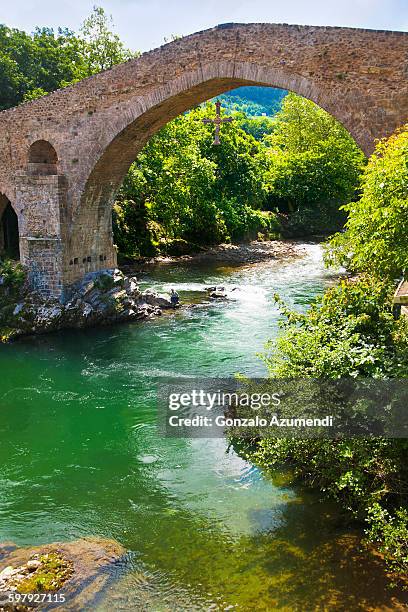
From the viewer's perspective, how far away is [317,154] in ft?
107

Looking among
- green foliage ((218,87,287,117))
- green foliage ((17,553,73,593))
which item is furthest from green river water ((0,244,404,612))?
green foliage ((218,87,287,117))

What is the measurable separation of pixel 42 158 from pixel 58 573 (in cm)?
1295

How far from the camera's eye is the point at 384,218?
699cm

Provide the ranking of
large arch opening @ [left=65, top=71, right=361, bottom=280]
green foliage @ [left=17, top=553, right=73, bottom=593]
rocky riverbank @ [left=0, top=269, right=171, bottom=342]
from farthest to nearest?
rocky riverbank @ [left=0, top=269, right=171, bottom=342], large arch opening @ [left=65, top=71, right=361, bottom=280], green foliage @ [left=17, top=553, right=73, bottom=593]

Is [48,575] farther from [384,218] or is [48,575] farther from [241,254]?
[241,254]

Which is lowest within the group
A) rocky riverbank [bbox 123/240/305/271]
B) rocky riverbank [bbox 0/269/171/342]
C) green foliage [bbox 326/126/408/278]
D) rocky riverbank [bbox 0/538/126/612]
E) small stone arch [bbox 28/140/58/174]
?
rocky riverbank [bbox 0/538/126/612]

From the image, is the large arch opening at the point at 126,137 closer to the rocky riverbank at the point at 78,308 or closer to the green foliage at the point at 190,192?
the rocky riverbank at the point at 78,308

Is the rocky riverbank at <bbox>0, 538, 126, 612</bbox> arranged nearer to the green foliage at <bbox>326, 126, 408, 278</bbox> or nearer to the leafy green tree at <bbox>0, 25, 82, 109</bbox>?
the green foliage at <bbox>326, 126, 408, 278</bbox>

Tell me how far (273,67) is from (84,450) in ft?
26.1

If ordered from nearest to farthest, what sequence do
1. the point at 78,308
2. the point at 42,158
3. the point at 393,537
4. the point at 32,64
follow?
the point at 393,537
the point at 78,308
the point at 42,158
the point at 32,64

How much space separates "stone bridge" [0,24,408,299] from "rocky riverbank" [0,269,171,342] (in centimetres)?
48

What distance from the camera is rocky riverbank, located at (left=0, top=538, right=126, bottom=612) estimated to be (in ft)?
19.1

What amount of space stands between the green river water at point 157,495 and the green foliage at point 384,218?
9.42ft

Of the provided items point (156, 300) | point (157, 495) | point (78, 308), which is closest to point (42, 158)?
point (78, 308)
